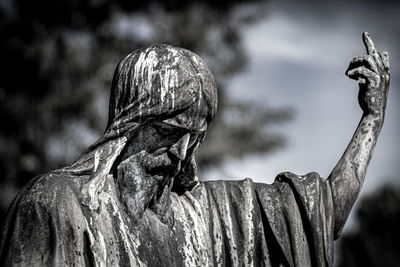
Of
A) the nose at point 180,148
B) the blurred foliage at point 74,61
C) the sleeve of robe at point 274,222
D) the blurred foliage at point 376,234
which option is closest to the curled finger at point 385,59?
the sleeve of robe at point 274,222

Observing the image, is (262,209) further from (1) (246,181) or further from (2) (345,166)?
(2) (345,166)

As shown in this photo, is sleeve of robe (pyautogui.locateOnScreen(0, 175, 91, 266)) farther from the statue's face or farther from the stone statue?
the statue's face

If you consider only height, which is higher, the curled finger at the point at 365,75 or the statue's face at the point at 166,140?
the curled finger at the point at 365,75

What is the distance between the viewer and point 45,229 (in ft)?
12.9

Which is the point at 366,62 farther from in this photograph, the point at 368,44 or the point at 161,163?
the point at 161,163

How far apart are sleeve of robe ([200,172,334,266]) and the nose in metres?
0.39

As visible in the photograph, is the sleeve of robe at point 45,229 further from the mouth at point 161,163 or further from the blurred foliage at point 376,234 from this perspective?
the blurred foliage at point 376,234

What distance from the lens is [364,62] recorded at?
467cm

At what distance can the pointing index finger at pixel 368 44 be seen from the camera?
4.73m

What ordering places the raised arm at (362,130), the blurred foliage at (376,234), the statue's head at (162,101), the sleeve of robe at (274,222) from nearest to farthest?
1. the statue's head at (162,101)
2. the sleeve of robe at (274,222)
3. the raised arm at (362,130)
4. the blurred foliage at (376,234)

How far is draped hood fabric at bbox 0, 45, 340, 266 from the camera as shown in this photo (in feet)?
13.0

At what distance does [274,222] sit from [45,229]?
1.17 metres

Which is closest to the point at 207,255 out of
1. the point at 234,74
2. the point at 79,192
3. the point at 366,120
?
the point at 79,192

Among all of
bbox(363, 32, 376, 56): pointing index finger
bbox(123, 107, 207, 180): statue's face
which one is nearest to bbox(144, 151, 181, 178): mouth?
bbox(123, 107, 207, 180): statue's face
